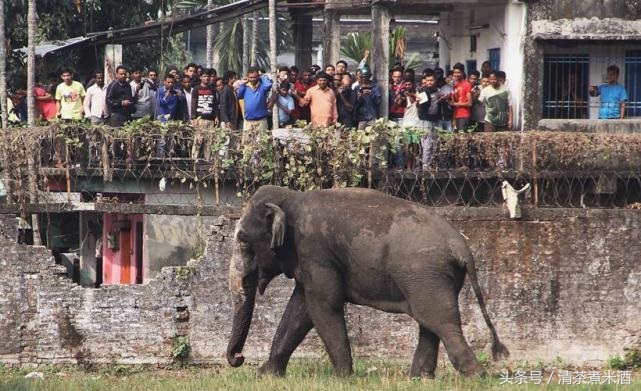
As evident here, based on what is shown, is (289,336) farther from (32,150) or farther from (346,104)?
(32,150)

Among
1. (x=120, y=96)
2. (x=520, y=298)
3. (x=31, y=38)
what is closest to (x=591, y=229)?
(x=520, y=298)

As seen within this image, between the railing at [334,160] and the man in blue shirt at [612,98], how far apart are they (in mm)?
2174

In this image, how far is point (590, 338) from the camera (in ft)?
69.9

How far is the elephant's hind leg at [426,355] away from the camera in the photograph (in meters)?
16.8

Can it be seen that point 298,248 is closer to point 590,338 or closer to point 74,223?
point 590,338

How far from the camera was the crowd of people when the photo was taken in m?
22.5

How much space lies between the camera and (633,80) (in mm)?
25156

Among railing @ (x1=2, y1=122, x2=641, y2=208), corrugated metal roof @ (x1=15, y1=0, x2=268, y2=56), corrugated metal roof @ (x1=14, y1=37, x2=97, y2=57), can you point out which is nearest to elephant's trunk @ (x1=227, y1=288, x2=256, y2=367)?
railing @ (x1=2, y1=122, x2=641, y2=208)

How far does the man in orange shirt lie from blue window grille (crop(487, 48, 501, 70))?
4.20 m

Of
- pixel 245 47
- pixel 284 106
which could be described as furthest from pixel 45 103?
pixel 245 47

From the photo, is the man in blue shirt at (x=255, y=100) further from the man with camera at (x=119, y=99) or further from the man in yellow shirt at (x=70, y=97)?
the man in yellow shirt at (x=70, y=97)

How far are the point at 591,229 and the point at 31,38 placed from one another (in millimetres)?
8642

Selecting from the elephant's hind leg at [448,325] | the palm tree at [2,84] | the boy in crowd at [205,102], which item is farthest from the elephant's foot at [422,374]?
the palm tree at [2,84]

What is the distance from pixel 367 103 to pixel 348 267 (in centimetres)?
585
